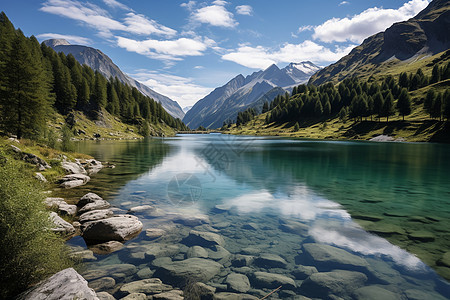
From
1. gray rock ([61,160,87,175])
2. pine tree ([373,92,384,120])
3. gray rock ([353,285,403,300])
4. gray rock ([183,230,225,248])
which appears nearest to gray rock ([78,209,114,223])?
gray rock ([183,230,225,248])

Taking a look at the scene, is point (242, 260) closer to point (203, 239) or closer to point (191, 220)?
point (203, 239)

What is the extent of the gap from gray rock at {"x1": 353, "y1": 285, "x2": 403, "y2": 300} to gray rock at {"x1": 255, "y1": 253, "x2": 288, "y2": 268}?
11.2 ft

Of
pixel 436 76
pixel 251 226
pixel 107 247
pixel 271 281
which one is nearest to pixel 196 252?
pixel 271 281

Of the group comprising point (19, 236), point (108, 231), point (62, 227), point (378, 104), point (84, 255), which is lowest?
point (84, 255)

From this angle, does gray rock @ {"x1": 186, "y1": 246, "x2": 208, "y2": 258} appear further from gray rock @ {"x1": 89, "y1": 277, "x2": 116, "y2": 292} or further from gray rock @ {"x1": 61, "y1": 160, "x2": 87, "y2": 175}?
gray rock @ {"x1": 61, "y1": 160, "x2": 87, "y2": 175}

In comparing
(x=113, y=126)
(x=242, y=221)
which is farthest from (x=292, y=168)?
(x=113, y=126)

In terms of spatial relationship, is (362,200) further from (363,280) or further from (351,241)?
(363,280)

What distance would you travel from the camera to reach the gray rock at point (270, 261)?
12.0 m

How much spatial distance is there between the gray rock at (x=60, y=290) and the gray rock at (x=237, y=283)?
541 cm

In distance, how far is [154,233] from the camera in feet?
50.8

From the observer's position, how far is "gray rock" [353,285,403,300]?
9.71 metres

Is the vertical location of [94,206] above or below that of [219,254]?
above

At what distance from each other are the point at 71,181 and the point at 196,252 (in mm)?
21940

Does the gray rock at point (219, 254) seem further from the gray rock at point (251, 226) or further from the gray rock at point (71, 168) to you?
the gray rock at point (71, 168)
